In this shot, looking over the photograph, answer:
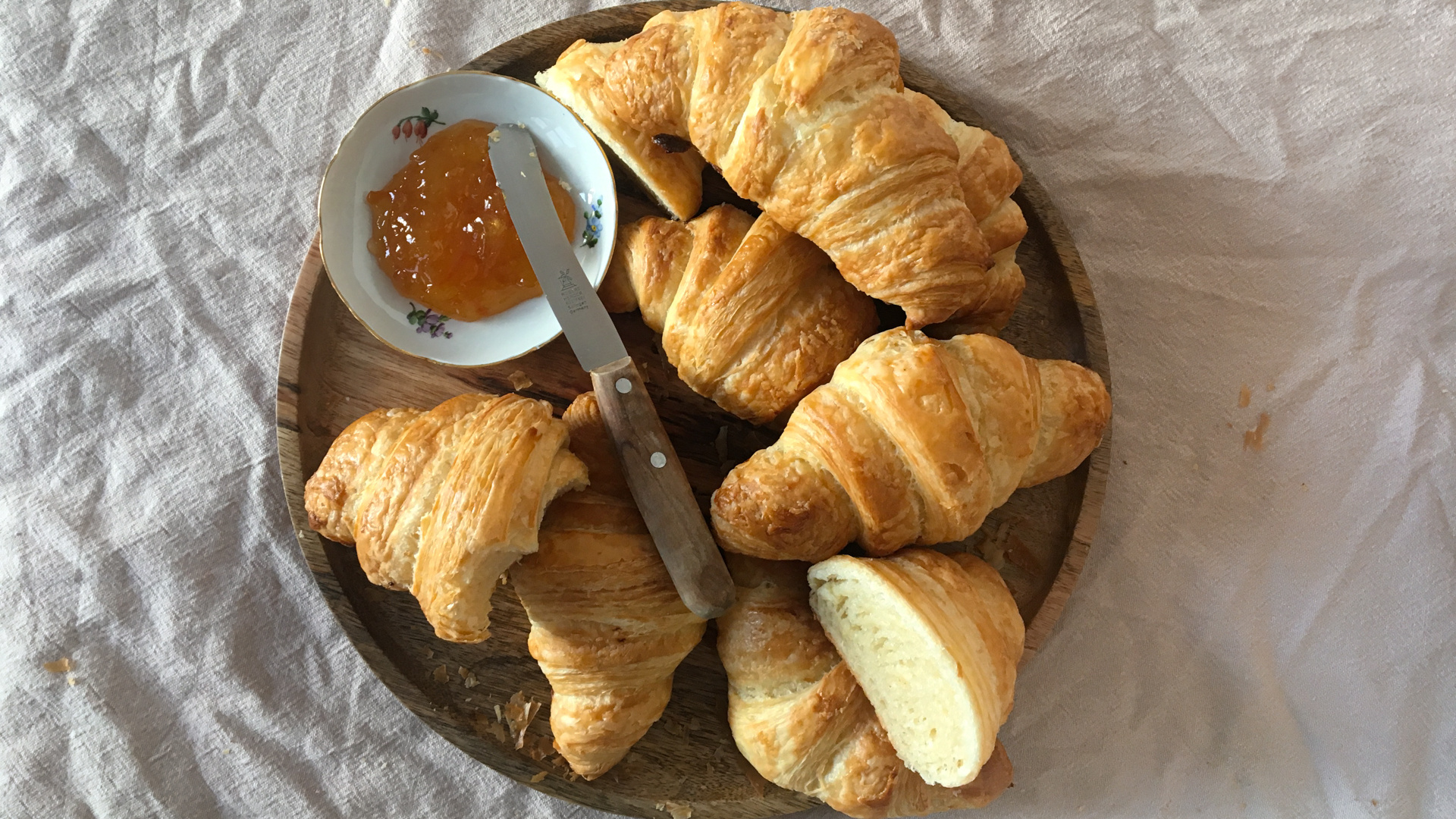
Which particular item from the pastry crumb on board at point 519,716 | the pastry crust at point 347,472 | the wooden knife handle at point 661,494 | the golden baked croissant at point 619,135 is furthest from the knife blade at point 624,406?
the pastry crumb on board at point 519,716

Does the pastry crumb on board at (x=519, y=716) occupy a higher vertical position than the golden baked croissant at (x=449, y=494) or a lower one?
lower

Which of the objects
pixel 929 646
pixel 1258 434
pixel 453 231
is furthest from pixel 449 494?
pixel 1258 434

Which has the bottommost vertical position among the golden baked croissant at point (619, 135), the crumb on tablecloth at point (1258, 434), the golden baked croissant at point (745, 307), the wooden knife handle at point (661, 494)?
the crumb on tablecloth at point (1258, 434)

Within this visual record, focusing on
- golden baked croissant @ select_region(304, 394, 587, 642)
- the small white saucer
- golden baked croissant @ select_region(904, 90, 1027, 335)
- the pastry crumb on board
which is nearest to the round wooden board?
the pastry crumb on board

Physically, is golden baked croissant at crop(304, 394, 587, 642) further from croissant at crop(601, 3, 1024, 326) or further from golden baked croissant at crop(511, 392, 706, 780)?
croissant at crop(601, 3, 1024, 326)

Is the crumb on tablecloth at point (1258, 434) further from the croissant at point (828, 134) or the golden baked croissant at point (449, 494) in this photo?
the golden baked croissant at point (449, 494)

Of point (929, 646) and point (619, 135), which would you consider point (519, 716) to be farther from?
point (619, 135)

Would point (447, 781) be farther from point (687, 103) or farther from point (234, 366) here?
point (687, 103)
